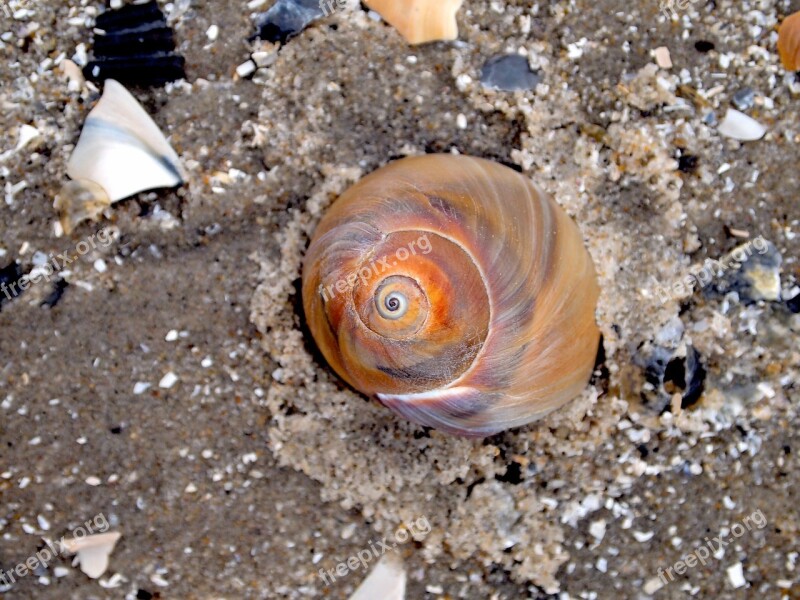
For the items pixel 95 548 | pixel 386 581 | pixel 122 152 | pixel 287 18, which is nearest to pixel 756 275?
pixel 386 581

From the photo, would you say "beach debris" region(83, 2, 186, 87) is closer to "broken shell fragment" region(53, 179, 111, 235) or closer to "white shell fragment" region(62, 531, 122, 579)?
"broken shell fragment" region(53, 179, 111, 235)

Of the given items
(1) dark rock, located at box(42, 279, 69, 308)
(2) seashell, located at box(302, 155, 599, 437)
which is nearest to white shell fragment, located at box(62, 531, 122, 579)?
(1) dark rock, located at box(42, 279, 69, 308)

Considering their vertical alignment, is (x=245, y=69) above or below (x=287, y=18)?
below

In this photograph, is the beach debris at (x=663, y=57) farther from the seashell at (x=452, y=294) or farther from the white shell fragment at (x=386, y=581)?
the white shell fragment at (x=386, y=581)

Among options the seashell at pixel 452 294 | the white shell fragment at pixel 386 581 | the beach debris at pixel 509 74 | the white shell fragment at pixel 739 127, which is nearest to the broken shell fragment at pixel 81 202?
the seashell at pixel 452 294

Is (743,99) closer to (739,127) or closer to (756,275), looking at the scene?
(739,127)

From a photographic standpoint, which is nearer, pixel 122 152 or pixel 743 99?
pixel 122 152
